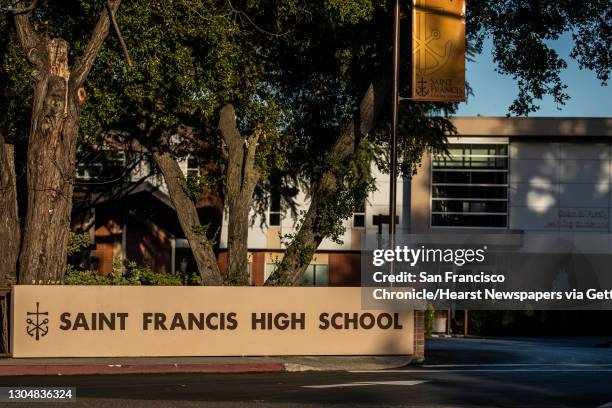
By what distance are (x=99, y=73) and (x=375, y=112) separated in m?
7.13

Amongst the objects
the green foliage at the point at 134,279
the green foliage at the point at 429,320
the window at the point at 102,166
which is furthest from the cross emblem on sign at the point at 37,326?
the window at the point at 102,166

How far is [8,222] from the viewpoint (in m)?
25.2

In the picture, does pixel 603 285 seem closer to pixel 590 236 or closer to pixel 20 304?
pixel 590 236

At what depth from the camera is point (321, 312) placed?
22703 mm

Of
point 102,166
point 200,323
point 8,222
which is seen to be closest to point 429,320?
point 102,166

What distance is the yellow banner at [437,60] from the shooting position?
24.6m

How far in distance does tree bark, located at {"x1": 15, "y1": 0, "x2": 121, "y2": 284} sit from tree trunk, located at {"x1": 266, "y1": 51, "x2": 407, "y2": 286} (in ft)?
20.3

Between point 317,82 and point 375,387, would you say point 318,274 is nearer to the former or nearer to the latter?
point 317,82

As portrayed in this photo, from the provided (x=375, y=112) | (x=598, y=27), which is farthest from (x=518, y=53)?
(x=375, y=112)

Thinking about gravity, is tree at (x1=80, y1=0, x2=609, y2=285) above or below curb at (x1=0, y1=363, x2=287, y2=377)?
above

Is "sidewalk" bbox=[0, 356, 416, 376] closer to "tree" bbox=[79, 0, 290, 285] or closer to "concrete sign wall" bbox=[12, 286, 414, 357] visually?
"concrete sign wall" bbox=[12, 286, 414, 357]

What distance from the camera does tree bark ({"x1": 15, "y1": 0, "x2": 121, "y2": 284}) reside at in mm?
24094

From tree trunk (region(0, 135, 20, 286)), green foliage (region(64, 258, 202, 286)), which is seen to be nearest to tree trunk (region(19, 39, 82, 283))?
tree trunk (region(0, 135, 20, 286))

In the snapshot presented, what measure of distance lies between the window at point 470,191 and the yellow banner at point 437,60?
26.3 m
